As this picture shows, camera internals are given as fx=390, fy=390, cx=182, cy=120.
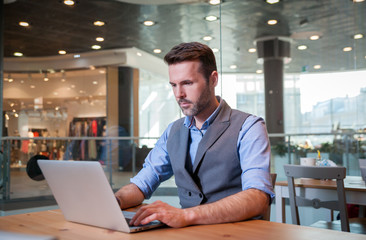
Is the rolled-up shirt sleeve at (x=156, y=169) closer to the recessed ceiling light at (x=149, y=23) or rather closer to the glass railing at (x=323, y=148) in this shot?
the glass railing at (x=323, y=148)

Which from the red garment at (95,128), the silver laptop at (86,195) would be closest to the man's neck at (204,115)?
the silver laptop at (86,195)

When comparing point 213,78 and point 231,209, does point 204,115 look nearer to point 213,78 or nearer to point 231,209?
point 213,78

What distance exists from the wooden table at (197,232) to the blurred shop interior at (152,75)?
13.8 feet

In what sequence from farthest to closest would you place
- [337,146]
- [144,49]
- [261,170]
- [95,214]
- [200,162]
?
[144,49] → [337,146] → [200,162] → [261,170] → [95,214]

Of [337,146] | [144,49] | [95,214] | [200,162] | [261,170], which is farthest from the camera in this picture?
[144,49]

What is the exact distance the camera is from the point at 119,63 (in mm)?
5930

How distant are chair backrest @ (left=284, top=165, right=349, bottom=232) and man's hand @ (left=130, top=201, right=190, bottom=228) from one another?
1.59 meters

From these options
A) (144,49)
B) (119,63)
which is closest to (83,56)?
(119,63)

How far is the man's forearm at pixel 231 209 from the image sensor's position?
109cm

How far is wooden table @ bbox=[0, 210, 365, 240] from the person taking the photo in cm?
96

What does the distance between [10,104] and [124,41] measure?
6.15 ft

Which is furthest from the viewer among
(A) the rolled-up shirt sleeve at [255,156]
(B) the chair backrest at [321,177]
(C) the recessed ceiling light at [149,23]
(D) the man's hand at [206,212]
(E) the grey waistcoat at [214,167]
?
(C) the recessed ceiling light at [149,23]

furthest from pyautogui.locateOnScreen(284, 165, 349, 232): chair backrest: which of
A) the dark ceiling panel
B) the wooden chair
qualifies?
the dark ceiling panel

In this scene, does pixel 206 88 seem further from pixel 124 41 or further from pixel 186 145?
pixel 124 41
